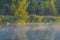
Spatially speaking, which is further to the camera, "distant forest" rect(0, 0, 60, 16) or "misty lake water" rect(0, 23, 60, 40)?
"distant forest" rect(0, 0, 60, 16)

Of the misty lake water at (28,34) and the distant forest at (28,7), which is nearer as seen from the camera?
the misty lake water at (28,34)

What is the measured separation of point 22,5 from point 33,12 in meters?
2.42

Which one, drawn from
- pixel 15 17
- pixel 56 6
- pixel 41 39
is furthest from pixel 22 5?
pixel 41 39

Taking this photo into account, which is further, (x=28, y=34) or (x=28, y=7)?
(x=28, y=7)


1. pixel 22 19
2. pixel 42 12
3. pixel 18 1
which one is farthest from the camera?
pixel 42 12

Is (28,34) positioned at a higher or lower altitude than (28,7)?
higher

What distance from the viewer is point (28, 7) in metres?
26.3

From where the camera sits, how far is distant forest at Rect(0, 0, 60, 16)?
24.4 m

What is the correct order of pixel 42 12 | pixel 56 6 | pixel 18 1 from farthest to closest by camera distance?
1. pixel 56 6
2. pixel 42 12
3. pixel 18 1

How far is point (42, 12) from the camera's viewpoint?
26.5 m

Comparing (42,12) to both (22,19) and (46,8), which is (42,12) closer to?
(46,8)

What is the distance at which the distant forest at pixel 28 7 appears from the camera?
24.4m

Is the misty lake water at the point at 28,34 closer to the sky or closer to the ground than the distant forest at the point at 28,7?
closer to the sky

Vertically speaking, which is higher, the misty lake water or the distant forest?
the misty lake water
